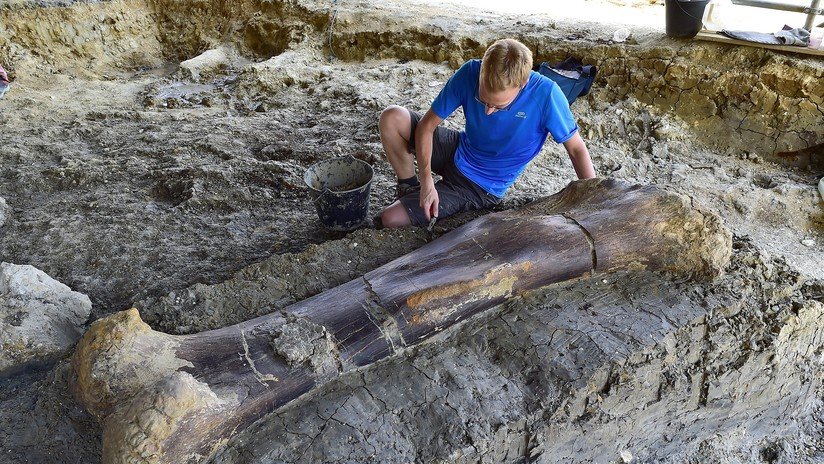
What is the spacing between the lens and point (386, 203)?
135 inches

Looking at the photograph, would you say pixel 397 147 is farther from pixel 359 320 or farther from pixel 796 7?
pixel 796 7

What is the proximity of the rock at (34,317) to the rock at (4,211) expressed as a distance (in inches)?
42.4

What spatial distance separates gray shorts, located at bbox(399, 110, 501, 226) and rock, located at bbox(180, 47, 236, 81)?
3468 millimetres

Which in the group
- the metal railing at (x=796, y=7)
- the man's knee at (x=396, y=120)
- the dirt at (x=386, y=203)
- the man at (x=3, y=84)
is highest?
the man at (x=3, y=84)

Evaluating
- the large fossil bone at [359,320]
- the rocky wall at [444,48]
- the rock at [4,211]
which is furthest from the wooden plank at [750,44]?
the rock at [4,211]

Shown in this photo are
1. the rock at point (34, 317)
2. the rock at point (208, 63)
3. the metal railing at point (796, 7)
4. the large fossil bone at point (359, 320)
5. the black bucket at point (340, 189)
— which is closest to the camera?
the large fossil bone at point (359, 320)

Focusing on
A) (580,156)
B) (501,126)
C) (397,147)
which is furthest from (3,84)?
(580,156)

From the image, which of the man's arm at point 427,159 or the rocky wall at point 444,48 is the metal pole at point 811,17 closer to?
the rocky wall at point 444,48

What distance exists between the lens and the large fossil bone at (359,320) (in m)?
1.60

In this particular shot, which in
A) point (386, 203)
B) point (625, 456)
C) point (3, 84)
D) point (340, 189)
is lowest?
point (625, 456)

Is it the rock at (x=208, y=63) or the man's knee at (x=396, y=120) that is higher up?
the rock at (x=208, y=63)

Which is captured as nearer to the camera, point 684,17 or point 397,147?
point 397,147

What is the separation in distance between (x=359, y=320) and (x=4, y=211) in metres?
2.64

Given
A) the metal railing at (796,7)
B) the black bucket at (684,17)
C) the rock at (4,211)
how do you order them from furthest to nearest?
the black bucket at (684,17) < the metal railing at (796,7) < the rock at (4,211)
